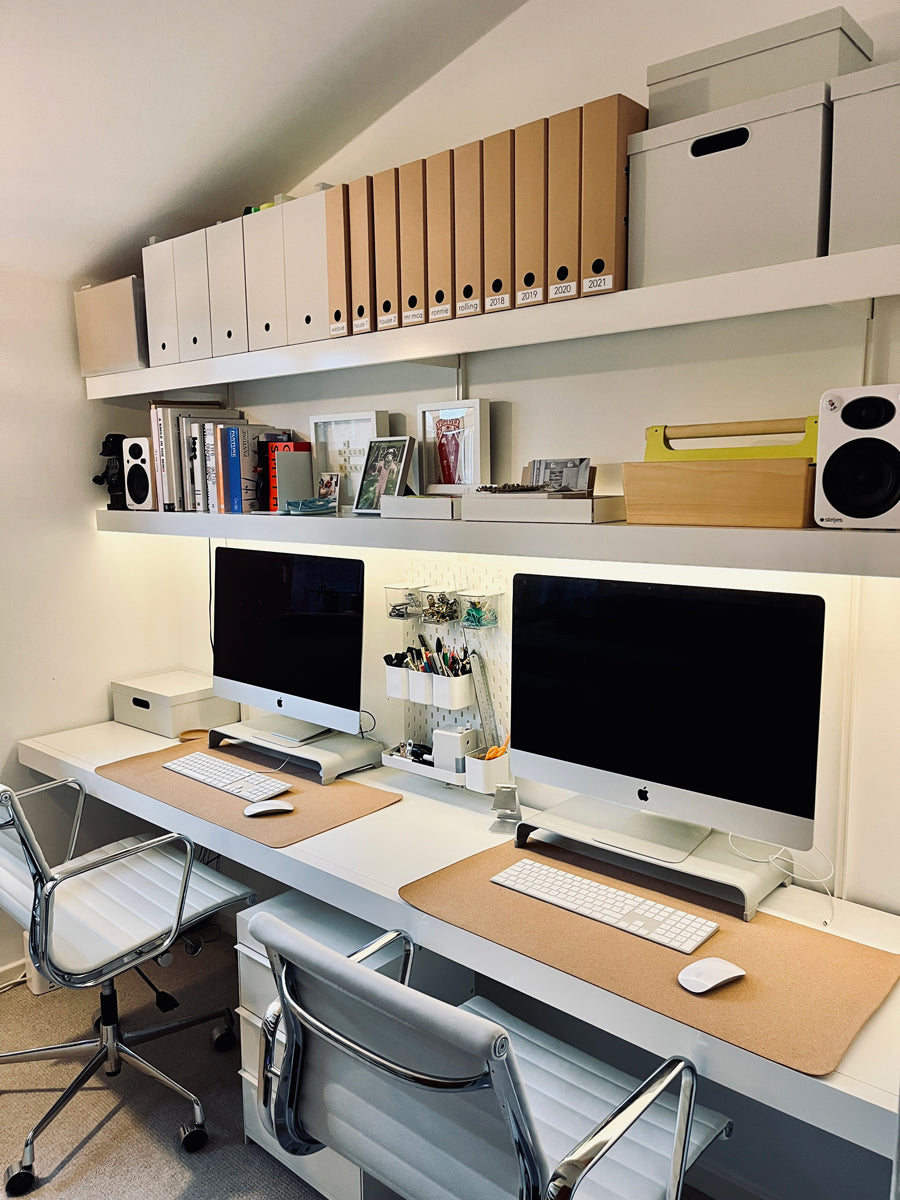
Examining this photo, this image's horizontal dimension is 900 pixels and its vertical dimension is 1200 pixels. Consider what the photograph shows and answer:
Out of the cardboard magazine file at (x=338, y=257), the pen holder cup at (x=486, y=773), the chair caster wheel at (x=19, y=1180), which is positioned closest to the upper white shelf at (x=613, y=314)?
the cardboard magazine file at (x=338, y=257)

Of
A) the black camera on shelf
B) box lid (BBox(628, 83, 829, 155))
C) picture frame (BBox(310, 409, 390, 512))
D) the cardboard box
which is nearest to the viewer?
box lid (BBox(628, 83, 829, 155))

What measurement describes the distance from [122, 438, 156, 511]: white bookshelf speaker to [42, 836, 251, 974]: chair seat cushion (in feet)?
3.30

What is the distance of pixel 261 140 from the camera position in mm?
2344

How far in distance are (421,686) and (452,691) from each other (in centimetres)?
10

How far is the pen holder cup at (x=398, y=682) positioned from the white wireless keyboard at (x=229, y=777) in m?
0.35

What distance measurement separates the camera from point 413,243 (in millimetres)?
1873

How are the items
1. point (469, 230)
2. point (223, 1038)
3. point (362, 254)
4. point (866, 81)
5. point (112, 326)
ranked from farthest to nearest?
point (112, 326), point (223, 1038), point (362, 254), point (469, 230), point (866, 81)

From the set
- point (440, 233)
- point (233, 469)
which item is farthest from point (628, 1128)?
point (233, 469)

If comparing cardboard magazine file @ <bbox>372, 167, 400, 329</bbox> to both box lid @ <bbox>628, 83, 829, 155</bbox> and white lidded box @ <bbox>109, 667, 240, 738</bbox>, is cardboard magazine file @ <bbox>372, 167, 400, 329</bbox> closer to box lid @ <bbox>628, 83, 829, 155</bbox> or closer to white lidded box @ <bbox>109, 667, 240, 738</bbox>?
box lid @ <bbox>628, 83, 829, 155</bbox>

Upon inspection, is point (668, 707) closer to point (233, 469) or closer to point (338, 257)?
point (338, 257)

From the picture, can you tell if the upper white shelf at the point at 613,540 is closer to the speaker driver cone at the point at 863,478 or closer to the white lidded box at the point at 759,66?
the speaker driver cone at the point at 863,478

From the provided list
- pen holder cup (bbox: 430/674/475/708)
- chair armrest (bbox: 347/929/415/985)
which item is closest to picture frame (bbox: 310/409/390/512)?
pen holder cup (bbox: 430/674/475/708)

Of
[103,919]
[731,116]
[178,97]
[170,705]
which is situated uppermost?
[178,97]

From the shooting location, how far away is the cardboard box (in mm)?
2570
